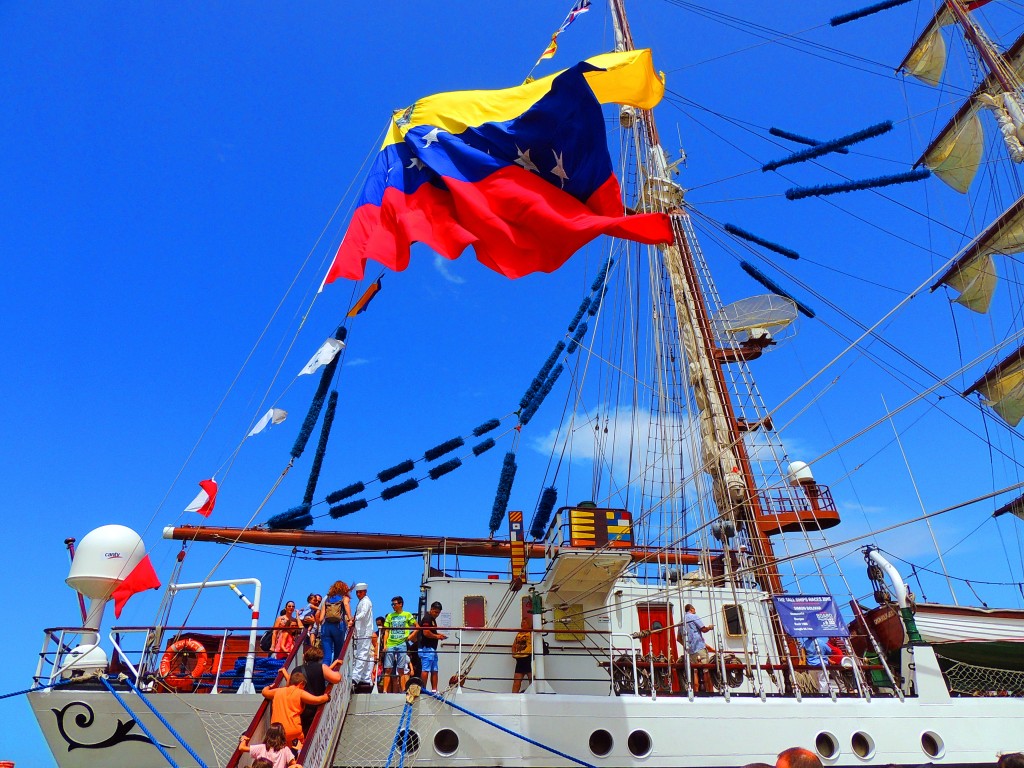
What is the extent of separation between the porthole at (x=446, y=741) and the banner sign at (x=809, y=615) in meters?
6.14

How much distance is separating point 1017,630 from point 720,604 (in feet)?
19.8

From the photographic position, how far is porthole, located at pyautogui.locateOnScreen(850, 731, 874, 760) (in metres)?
11.3

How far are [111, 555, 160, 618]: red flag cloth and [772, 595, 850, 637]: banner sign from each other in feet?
38.9

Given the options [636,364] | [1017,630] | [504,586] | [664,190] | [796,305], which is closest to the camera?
[1017,630]

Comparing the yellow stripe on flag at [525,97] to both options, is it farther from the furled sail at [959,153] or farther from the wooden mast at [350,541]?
the furled sail at [959,153]

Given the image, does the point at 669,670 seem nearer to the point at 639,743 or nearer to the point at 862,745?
the point at 639,743

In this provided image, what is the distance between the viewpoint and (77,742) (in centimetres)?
1061

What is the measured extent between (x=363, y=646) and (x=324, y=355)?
16.1 feet

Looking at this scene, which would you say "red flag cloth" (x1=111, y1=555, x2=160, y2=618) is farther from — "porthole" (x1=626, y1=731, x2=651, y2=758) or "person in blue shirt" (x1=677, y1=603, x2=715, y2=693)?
"person in blue shirt" (x1=677, y1=603, x2=715, y2=693)

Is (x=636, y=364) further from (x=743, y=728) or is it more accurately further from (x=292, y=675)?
(x=292, y=675)

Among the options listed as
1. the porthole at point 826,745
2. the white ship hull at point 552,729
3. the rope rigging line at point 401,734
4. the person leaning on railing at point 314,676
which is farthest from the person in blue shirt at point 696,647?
the person leaning on railing at point 314,676

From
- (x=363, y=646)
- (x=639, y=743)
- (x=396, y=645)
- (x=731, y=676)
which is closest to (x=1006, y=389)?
(x=731, y=676)

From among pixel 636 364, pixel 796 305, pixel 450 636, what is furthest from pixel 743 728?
pixel 796 305

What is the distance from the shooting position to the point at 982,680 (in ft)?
43.1
